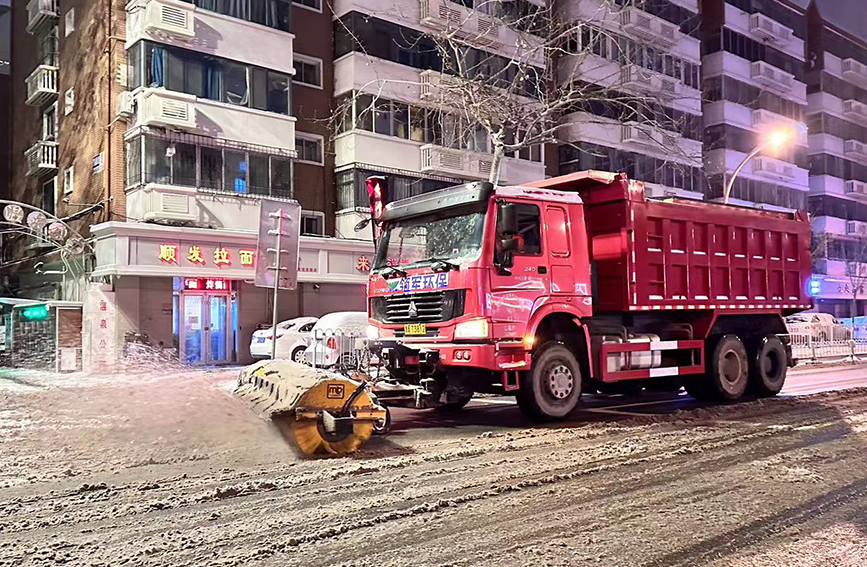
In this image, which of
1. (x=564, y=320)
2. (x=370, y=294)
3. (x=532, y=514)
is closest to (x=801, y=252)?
(x=564, y=320)

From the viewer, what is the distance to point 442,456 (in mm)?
7699

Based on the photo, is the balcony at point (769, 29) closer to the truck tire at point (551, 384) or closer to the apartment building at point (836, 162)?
the apartment building at point (836, 162)

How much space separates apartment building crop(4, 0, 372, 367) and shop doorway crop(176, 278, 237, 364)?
4 centimetres

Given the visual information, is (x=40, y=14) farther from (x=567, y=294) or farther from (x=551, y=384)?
(x=551, y=384)

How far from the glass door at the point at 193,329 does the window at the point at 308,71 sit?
848 centimetres

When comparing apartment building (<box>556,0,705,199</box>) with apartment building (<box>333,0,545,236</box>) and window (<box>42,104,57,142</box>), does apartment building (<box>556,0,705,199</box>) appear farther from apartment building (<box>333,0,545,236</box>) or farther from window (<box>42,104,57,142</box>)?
window (<box>42,104,57,142</box>)

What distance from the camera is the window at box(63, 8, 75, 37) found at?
26391mm

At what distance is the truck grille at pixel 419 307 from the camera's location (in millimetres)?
9297

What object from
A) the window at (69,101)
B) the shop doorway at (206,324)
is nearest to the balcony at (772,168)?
the shop doorway at (206,324)

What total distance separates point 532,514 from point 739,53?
1734 inches

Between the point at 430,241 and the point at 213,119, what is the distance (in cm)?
1514

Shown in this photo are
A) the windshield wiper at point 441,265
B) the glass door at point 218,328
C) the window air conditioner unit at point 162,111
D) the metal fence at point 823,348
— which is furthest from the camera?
the glass door at point 218,328

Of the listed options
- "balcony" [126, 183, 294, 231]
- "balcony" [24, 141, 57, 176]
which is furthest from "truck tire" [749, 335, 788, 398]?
"balcony" [24, 141, 57, 176]

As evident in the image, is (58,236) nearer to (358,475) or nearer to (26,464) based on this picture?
(26,464)
